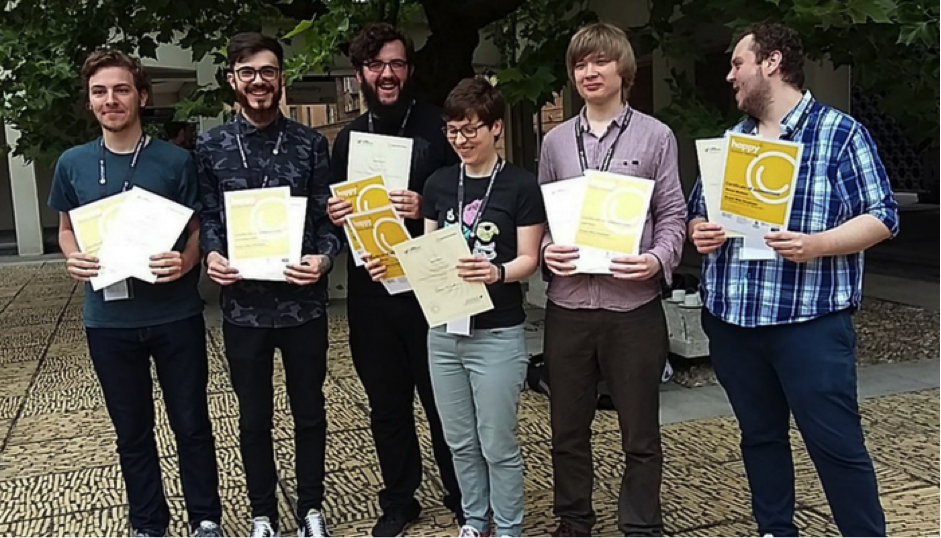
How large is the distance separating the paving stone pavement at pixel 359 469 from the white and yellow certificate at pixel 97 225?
1330 millimetres

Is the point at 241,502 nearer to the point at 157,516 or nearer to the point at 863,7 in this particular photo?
the point at 157,516

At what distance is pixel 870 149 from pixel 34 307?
10668mm

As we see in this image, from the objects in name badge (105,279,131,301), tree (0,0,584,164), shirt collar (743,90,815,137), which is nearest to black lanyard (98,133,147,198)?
name badge (105,279,131,301)

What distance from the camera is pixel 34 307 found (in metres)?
11.2

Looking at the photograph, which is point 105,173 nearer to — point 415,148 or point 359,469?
point 415,148

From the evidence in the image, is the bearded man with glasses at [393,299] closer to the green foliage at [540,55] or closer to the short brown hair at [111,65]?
the short brown hair at [111,65]

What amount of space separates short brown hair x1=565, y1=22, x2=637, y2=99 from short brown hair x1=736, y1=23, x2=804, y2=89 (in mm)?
430

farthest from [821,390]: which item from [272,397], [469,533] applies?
[272,397]

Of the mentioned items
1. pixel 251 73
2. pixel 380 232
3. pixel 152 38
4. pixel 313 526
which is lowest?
pixel 313 526

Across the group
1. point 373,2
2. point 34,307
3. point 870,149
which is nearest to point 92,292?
point 373,2

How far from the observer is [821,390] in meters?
2.97

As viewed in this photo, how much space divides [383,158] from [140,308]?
111 centimetres

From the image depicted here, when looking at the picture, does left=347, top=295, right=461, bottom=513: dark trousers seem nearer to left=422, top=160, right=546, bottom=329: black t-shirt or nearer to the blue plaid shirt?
left=422, top=160, right=546, bottom=329: black t-shirt

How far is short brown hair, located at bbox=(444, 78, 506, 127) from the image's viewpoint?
328cm
